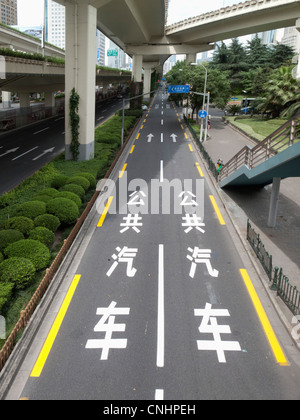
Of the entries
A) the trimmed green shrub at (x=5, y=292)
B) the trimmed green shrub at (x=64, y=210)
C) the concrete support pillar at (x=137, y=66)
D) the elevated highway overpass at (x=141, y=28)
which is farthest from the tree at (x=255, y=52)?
the trimmed green shrub at (x=5, y=292)

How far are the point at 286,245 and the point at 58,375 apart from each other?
10747 millimetres

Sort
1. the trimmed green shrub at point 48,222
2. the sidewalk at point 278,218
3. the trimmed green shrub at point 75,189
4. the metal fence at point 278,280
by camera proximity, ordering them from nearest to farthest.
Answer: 1. the metal fence at point 278,280
2. the sidewalk at point 278,218
3. the trimmed green shrub at point 48,222
4. the trimmed green shrub at point 75,189

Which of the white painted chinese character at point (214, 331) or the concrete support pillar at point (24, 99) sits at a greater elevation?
the concrete support pillar at point (24, 99)

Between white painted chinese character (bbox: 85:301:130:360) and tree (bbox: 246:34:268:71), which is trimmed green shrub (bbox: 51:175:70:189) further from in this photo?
tree (bbox: 246:34:268:71)

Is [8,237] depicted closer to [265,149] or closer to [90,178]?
[90,178]

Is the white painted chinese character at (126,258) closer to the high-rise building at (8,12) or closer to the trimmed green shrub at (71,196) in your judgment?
the trimmed green shrub at (71,196)

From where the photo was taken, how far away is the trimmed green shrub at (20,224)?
550 inches

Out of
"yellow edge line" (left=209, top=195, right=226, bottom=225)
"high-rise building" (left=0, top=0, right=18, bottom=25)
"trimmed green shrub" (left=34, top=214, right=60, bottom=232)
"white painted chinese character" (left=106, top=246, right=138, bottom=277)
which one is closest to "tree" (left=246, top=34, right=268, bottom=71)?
"yellow edge line" (left=209, top=195, right=226, bottom=225)

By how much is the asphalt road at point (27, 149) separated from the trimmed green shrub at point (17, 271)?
417 inches

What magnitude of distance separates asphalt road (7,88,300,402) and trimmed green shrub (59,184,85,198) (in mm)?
1946

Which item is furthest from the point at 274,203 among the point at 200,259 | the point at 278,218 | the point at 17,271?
the point at 17,271

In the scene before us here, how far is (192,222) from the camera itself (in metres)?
17.5
